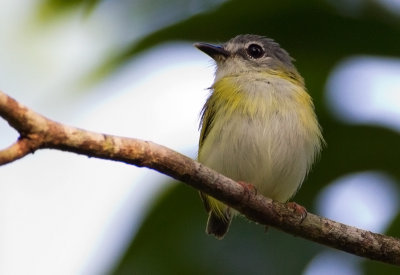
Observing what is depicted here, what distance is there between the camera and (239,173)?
5.58m

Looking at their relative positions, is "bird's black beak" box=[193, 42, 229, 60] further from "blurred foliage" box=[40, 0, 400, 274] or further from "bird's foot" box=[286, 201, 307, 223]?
"bird's foot" box=[286, 201, 307, 223]

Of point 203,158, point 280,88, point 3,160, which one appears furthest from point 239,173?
point 3,160

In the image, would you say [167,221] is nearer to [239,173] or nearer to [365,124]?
[239,173]

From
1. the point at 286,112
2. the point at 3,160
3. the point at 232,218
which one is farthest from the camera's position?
the point at 232,218

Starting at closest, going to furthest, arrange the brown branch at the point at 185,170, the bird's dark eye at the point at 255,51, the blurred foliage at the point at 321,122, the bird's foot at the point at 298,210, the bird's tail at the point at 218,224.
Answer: the brown branch at the point at 185,170
the bird's foot at the point at 298,210
the blurred foliage at the point at 321,122
the bird's tail at the point at 218,224
the bird's dark eye at the point at 255,51

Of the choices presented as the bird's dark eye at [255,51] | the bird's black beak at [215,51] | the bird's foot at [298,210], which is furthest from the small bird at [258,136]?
the bird's foot at [298,210]

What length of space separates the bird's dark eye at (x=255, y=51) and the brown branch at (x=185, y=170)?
2.34 meters

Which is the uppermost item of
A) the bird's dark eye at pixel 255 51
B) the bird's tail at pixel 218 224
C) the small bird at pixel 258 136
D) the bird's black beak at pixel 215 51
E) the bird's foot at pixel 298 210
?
the bird's dark eye at pixel 255 51

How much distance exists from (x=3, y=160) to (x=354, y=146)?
2644mm

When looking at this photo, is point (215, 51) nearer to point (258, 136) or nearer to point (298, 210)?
point (258, 136)

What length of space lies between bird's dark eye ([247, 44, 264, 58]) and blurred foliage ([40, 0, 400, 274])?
4.65ft

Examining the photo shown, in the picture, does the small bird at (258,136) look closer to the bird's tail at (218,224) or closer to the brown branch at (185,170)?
the bird's tail at (218,224)

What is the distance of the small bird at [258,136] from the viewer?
17.7 ft

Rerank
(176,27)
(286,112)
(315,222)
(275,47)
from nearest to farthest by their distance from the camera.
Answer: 1. (315,222)
2. (176,27)
3. (286,112)
4. (275,47)
